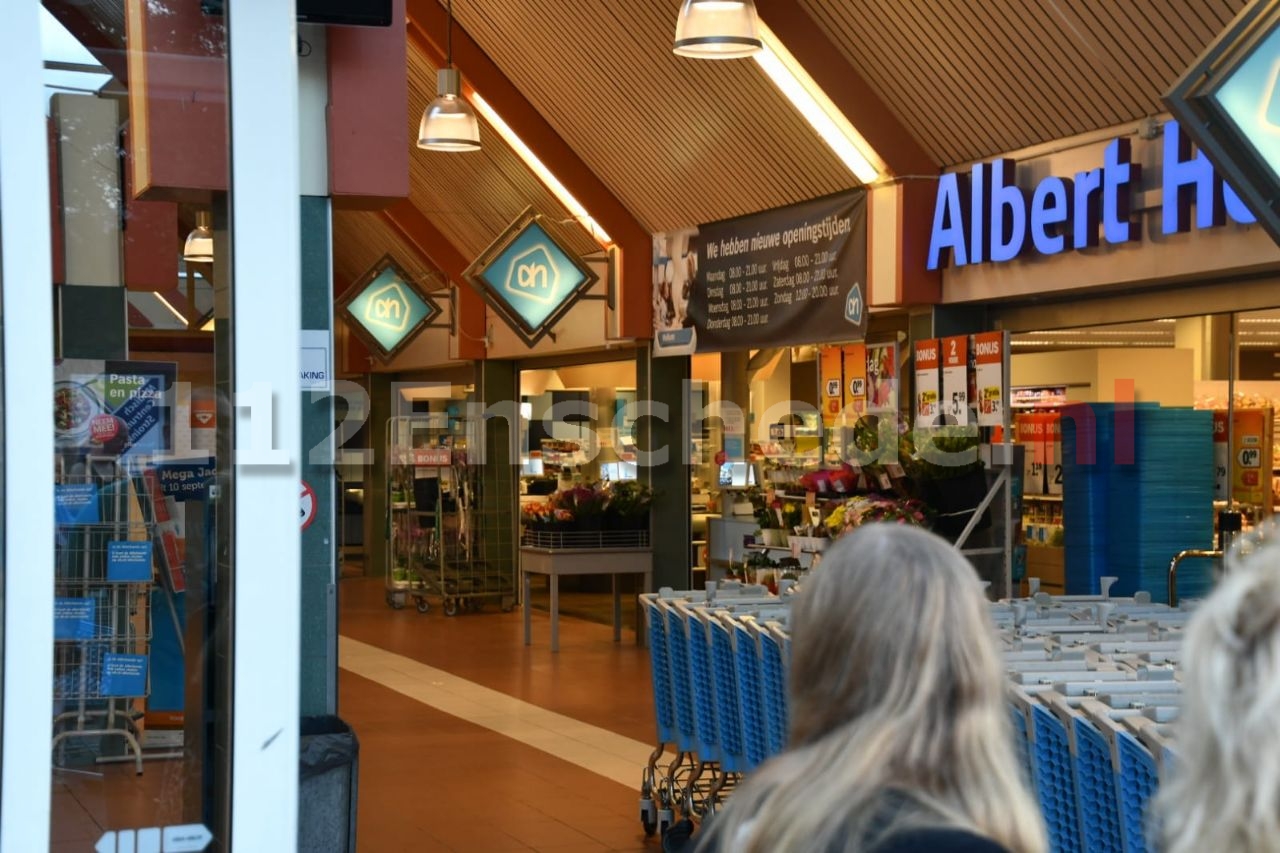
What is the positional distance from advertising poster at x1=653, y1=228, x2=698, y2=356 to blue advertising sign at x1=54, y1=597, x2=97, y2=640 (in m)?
8.34

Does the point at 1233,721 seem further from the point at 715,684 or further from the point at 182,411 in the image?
the point at 715,684

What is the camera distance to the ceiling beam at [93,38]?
9.68 ft

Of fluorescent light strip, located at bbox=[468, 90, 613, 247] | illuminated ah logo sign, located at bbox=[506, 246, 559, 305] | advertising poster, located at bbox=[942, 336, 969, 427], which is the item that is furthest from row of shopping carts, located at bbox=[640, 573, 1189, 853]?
fluorescent light strip, located at bbox=[468, 90, 613, 247]

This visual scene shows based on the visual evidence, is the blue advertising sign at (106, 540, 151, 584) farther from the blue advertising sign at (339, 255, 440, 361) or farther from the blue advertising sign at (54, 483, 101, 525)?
the blue advertising sign at (339, 255, 440, 361)

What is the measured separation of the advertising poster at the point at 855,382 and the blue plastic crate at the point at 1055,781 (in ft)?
22.6

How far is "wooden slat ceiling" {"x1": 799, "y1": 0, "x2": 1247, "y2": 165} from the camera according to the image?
7.42 metres

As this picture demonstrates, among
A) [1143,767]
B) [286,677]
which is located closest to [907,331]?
[1143,767]

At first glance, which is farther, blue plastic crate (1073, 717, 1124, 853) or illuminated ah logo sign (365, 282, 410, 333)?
illuminated ah logo sign (365, 282, 410, 333)

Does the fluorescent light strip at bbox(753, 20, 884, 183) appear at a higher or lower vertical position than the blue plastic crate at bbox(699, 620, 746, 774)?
higher

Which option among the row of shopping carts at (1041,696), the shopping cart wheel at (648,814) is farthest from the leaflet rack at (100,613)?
the shopping cart wheel at (648,814)

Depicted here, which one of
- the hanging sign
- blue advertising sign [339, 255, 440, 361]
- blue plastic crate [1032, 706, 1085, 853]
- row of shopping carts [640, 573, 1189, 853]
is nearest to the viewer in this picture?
row of shopping carts [640, 573, 1189, 853]

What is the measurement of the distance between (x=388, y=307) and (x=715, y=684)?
11200 mm

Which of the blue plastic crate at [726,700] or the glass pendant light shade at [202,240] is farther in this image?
the blue plastic crate at [726,700]

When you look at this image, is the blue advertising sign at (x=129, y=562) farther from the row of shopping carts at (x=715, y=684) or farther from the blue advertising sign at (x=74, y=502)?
the row of shopping carts at (x=715, y=684)
